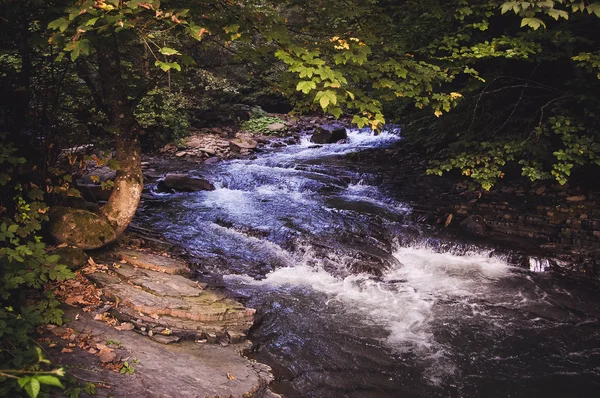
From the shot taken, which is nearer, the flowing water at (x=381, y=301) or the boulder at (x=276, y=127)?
the flowing water at (x=381, y=301)

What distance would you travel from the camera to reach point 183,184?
11180 millimetres

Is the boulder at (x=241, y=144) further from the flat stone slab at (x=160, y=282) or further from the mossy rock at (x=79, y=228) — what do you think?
the flat stone slab at (x=160, y=282)

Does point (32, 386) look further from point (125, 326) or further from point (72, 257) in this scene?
point (72, 257)

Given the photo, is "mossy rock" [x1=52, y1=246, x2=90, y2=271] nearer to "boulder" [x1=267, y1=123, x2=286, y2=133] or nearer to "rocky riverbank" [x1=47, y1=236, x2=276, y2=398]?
"rocky riverbank" [x1=47, y1=236, x2=276, y2=398]

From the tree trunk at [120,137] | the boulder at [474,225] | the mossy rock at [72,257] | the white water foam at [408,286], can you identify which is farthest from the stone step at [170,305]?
the boulder at [474,225]

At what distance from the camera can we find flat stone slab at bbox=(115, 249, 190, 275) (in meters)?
5.45

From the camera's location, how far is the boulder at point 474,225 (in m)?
8.48

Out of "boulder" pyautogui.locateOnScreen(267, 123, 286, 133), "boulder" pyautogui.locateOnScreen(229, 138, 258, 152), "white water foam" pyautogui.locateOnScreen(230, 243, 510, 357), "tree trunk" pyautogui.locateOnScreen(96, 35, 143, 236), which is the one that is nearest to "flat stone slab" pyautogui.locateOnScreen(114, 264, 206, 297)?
"tree trunk" pyautogui.locateOnScreen(96, 35, 143, 236)

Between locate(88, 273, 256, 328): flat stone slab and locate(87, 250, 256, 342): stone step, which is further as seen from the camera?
locate(88, 273, 256, 328): flat stone slab

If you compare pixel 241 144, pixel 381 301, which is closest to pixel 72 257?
pixel 381 301

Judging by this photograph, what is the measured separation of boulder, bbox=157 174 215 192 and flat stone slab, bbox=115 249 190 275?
5252mm

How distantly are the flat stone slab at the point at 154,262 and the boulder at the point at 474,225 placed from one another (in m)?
6.27

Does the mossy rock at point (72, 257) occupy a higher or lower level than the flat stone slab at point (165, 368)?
higher

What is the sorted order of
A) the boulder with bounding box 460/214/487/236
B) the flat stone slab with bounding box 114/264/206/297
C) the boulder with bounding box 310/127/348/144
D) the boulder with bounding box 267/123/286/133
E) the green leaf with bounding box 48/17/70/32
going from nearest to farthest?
the green leaf with bounding box 48/17/70/32 < the flat stone slab with bounding box 114/264/206/297 < the boulder with bounding box 460/214/487/236 < the boulder with bounding box 310/127/348/144 < the boulder with bounding box 267/123/286/133
